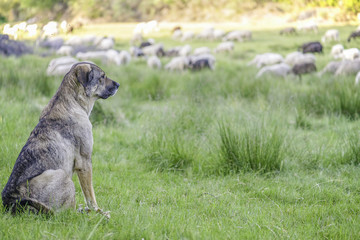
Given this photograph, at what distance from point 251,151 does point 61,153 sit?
2502 millimetres

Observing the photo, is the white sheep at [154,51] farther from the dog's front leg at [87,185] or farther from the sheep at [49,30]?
the dog's front leg at [87,185]

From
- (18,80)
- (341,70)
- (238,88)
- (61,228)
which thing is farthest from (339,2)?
(61,228)

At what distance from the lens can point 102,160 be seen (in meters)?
5.45

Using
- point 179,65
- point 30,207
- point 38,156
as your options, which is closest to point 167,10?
point 179,65

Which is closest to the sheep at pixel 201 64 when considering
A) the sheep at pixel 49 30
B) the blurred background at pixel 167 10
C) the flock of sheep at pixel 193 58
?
the flock of sheep at pixel 193 58

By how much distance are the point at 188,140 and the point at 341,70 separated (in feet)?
25.7

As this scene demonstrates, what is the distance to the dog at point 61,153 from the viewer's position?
323cm

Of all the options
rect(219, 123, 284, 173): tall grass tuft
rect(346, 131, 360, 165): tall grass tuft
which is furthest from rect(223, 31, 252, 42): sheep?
rect(219, 123, 284, 173): tall grass tuft

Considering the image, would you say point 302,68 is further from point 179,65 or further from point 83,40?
point 83,40

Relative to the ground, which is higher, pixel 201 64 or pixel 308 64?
pixel 201 64

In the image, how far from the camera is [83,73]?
3.83 meters

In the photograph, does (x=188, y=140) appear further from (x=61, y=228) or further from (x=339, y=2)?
(x=339, y=2)

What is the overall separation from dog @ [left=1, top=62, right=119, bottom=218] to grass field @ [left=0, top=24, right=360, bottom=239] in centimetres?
15

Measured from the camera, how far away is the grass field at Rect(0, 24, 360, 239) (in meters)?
3.28
